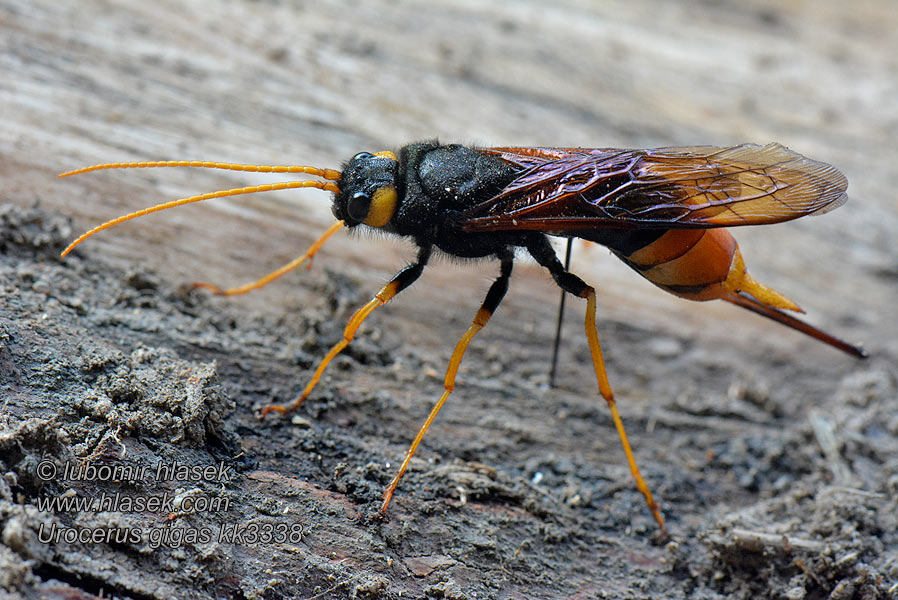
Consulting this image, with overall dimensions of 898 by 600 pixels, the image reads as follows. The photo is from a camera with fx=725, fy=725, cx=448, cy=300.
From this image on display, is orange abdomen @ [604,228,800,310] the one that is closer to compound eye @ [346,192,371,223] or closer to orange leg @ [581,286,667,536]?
orange leg @ [581,286,667,536]

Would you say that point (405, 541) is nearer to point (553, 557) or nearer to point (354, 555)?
point (354, 555)

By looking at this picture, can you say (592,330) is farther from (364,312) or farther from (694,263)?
(364,312)

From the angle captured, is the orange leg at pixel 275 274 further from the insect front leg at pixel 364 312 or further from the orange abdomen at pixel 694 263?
the orange abdomen at pixel 694 263

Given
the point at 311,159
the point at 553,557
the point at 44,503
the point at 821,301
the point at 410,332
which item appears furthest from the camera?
the point at 821,301

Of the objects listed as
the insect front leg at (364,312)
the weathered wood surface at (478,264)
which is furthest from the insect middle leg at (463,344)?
the insect front leg at (364,312)

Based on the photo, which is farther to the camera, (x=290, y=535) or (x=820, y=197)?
(x=820, y=197)

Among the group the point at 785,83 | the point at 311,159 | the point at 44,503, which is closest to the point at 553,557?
the point at 44,503

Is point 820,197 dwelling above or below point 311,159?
above
